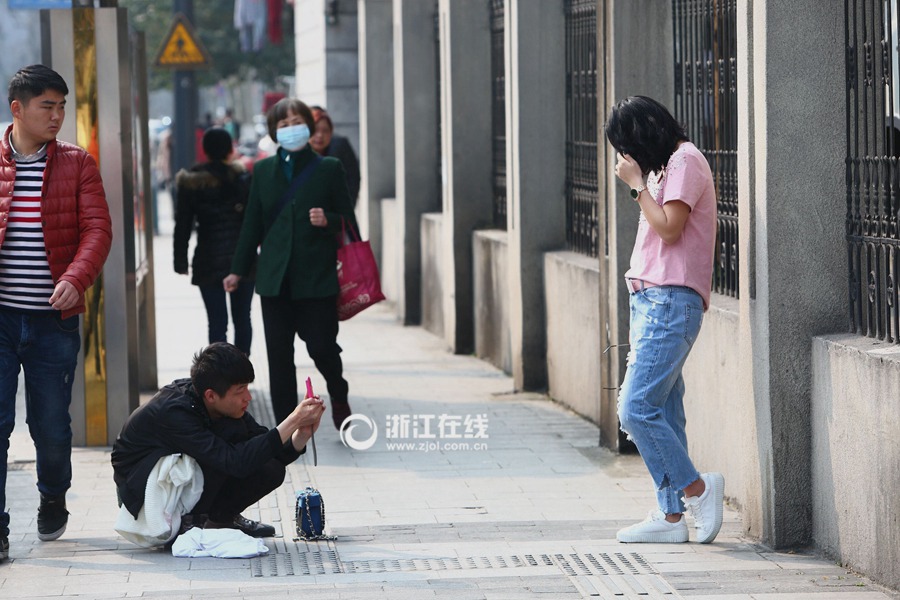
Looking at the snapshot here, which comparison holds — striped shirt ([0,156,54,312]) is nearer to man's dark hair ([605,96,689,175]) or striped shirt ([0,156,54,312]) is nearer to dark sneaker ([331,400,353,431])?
man's dark hair ([605,96,689,175])

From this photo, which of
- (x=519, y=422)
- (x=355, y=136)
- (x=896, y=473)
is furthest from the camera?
(x=355, y=136)

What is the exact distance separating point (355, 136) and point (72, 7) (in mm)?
10043

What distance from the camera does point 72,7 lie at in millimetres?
8609

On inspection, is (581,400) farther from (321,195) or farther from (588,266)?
(321,195)

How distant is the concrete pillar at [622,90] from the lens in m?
8.25

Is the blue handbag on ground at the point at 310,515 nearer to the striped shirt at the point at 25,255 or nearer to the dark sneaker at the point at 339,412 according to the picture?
the striped shirt at the point at 25,255

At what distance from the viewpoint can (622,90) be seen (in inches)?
326

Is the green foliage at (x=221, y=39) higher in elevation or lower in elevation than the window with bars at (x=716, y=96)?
higher

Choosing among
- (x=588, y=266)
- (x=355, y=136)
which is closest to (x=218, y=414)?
(x=588, y=266)

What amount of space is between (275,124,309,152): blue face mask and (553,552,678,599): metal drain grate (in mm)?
3090

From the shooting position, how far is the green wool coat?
845cm

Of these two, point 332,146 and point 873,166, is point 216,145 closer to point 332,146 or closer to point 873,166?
point 332,146

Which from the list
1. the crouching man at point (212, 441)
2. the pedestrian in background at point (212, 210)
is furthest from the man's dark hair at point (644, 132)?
the pedestrian in background at point (212, 210)

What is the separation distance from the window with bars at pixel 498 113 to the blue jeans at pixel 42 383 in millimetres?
6186
